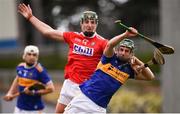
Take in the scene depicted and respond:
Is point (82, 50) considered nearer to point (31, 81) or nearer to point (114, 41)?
point (114, 41)

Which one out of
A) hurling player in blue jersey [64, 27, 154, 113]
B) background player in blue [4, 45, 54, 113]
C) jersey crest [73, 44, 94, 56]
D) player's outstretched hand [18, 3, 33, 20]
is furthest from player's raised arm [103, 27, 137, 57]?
background player in blue [4, 45, 54, 113]

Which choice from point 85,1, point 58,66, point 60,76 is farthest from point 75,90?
point 85,1

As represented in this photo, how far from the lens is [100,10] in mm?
41031

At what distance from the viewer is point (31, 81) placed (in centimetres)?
1123

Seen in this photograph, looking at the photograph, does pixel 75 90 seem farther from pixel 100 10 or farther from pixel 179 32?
pixel 100 10

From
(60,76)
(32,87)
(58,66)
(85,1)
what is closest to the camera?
(32,87)

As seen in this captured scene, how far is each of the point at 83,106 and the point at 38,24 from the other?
4.81 ft

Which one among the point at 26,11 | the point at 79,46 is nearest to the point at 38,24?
the point at 26,11

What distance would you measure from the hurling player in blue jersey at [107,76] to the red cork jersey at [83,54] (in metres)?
0.62

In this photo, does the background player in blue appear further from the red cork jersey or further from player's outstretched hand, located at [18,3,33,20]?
player's outstretched hand, located at [18,3,33,20]

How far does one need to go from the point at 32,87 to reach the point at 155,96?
694 cm

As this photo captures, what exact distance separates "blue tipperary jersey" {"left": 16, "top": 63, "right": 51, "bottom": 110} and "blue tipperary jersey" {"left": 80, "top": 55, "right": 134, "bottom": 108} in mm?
2562

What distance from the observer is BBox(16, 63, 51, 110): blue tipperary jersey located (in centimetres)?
1120

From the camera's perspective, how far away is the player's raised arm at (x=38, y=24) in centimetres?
933
